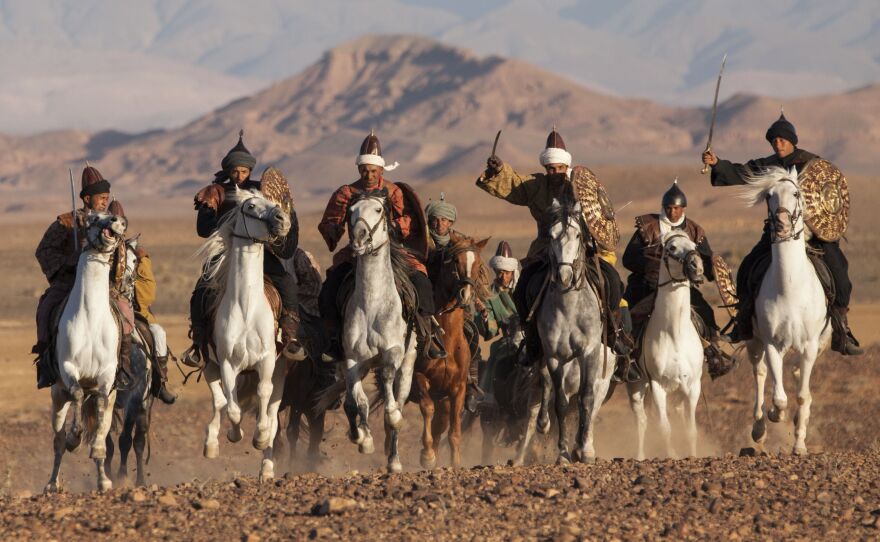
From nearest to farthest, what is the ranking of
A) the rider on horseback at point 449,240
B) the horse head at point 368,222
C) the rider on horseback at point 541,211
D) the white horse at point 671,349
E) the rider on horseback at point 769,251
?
the horse head at point 368,222, the rider on horseback at point 541,211, the white horse at point 671,349, the rider on horseback at point 769,251, the rider on horseback at point 449,240

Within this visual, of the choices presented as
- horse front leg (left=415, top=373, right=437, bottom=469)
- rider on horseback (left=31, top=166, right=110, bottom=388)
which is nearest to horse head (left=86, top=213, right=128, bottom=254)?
rider on horseback (left=31, top=166, right=110, bottom=388)

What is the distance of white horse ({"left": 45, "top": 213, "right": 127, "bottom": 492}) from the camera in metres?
12.3

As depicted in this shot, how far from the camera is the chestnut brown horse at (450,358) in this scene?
1420 cm

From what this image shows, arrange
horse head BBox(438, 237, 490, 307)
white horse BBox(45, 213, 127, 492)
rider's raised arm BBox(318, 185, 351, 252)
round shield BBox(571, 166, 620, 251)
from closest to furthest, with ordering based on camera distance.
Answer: white horse BBox(45, 213, 127, 492) → round shield BBox(571, 166, 620, 251) → rider's raised arm BBox(318, 185, 351, 252) → horse head BBox(438, 237, 490, 307)

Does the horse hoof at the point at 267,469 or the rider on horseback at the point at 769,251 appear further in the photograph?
the rider on horseback at the point at 769,251

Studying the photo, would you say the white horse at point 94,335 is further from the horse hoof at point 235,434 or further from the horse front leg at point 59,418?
the horse hoof at point 235,434

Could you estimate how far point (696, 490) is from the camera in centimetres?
1065

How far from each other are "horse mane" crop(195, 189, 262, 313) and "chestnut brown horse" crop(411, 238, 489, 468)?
2.00 m

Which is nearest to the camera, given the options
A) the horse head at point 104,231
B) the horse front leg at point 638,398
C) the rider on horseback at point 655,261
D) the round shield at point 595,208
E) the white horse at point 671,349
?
the horse head at point 104,231

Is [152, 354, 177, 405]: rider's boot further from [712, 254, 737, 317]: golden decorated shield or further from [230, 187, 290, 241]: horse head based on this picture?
[712, 254, 737, 317]: golden decorated shield

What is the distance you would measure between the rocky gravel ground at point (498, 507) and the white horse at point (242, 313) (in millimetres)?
1585

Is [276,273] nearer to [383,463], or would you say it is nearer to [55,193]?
[383,463]

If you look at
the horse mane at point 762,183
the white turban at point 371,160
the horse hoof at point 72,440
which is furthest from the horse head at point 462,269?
the horse hoof at point 72,440

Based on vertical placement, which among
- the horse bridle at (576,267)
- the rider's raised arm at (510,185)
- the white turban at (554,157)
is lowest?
the horse bridle at (576,267)
